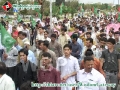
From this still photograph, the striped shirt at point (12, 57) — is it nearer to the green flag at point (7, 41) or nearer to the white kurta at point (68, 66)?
the green flag at point (7, 41)

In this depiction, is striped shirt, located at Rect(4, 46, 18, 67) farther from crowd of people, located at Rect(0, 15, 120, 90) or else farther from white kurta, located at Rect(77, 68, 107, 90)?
white kurta, located at Rect(77, 68, 107, 90)

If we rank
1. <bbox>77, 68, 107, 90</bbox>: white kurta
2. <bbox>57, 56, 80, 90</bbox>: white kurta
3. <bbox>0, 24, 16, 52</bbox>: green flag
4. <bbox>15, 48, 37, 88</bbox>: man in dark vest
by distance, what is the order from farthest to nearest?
<bbox>0, 24, 16, 52</bbox>: green flag
<bbox>57, 56, 80, 90</bbox>: white kurta
<bbox>15, 48, 37, 88</bbox>: man in dark vest
<bbox>77, 68, 107, 90</bbox>: white kurta

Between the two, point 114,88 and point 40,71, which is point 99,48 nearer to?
point 114,88

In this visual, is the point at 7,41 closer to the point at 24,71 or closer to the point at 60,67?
the point at 60,67

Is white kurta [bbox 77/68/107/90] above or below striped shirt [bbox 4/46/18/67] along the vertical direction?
above

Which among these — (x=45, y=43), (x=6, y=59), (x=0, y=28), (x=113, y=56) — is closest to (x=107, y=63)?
(x=113, y=56)

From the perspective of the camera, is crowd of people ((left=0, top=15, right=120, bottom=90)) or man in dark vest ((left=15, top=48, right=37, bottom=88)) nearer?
crowd of people ((left=0, top=15, right=120, bottom=90))

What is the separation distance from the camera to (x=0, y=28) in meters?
9.28

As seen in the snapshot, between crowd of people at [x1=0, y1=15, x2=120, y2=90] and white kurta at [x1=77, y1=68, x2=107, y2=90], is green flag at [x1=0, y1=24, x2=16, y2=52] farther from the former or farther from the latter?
white kurta at [x1=77, y1=68, x2=107, y2=90]

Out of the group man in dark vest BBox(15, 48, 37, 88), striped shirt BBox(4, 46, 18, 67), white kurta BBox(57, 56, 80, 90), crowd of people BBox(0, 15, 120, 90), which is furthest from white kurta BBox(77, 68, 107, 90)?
striped shirt BBox(4, 46, 18, 67)

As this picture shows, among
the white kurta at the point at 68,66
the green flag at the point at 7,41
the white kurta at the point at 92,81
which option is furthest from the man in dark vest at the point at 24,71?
the green flag at the point at 7,41

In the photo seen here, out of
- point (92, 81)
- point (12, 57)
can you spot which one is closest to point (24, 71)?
point (92, 81)

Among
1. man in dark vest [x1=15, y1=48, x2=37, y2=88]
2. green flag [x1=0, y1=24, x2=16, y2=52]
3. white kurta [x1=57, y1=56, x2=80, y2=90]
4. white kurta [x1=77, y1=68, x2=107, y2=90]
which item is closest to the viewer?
white kurta [x1=77, y1=68, x2=107, y2=90]

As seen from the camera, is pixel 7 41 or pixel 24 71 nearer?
pixel 24 71
